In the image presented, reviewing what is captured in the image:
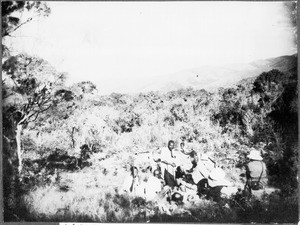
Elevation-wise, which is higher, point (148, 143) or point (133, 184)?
point (148, 143)

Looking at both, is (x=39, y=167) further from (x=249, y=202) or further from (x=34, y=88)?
(x=249, y=202)

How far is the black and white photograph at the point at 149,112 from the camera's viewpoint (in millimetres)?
3598

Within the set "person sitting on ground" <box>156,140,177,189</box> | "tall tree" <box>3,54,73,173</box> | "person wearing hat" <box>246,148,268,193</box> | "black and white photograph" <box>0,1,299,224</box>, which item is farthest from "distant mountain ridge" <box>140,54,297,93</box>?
"tall tree" <box>3,54,73,173</box>

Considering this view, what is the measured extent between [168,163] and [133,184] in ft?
1.18

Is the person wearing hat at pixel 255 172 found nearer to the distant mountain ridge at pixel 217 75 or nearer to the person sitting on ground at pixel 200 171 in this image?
the person sitting on ground at pixel 200 171

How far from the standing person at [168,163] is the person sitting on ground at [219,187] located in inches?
12.8

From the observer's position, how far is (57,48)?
3754mm

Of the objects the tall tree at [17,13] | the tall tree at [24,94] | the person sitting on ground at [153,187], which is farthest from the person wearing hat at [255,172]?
the tall tree at [17,13]

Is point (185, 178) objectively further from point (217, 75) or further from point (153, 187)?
point (217, 75)

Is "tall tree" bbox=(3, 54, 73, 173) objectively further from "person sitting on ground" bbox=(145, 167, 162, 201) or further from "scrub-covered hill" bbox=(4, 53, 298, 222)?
"person sitting on ground" bbox=(145, 167, 162, 201)

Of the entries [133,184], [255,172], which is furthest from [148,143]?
[255,172]

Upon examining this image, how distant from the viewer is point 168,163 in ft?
12.0

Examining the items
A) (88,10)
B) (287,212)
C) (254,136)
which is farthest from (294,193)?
(88,10)

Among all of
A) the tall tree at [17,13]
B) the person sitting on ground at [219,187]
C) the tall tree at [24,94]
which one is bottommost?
the person sitting on ground at [219,187]
